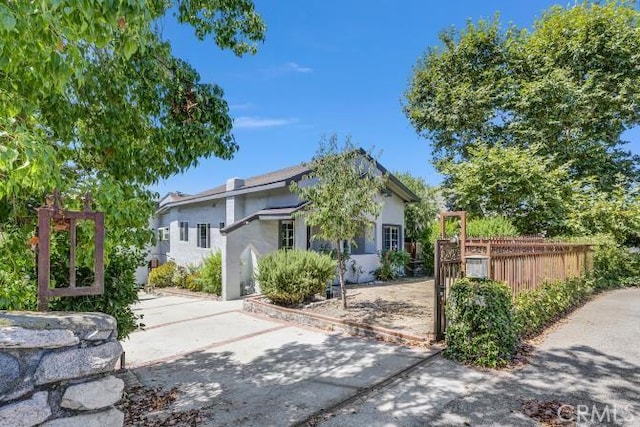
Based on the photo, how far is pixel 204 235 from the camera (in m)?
19.0

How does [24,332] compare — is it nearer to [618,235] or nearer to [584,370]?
[584,370]

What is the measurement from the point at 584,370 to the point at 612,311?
238 inches

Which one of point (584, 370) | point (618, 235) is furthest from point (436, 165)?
point (584, 370)

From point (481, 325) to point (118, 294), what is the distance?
5.72 metres

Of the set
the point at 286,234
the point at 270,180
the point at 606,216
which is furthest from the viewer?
the point at 606,216

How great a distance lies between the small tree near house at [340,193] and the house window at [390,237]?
765cm

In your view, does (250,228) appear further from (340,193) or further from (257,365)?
(257,365)

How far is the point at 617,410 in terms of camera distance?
4516 mm

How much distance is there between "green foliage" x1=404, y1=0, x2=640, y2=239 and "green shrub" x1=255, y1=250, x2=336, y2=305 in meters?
10.5

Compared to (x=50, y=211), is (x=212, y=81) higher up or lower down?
higher up

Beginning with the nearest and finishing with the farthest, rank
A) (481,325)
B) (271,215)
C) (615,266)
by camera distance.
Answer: (481,325)
(271,215)
(615,266)

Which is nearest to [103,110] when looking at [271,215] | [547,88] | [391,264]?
[271,215]

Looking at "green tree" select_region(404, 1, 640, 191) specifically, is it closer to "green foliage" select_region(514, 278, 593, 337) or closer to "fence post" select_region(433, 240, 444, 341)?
"green foliage" select_region(514, 278, 593, 337)

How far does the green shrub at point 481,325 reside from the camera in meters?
6.17
